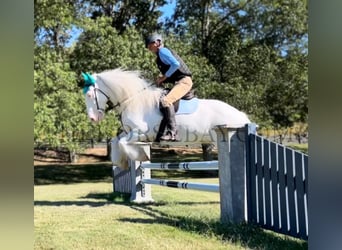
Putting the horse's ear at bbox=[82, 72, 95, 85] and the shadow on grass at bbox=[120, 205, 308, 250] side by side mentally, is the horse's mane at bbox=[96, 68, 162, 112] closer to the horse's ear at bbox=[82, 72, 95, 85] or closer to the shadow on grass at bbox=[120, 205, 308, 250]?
the horse's ear at bbox=[82, 72, 95, 85]

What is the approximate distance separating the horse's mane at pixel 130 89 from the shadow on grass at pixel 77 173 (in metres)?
0.30

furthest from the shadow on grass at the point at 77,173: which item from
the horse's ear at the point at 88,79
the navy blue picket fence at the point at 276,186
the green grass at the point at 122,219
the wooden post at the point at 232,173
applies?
the navy blue picket fence at the point at 276,186

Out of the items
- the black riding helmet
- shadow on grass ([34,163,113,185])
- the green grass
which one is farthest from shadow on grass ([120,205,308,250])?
A: the black riding helmet

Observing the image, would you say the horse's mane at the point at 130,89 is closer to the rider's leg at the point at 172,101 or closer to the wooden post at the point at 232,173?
the rider's leg at the point at 172,101

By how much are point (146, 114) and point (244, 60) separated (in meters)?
0.49

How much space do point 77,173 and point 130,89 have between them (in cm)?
47

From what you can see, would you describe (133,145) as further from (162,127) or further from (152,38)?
(152,38)

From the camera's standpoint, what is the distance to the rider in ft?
6.43

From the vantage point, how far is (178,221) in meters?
1.96

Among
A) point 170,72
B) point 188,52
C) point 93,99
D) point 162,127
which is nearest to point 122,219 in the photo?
point 162,127
